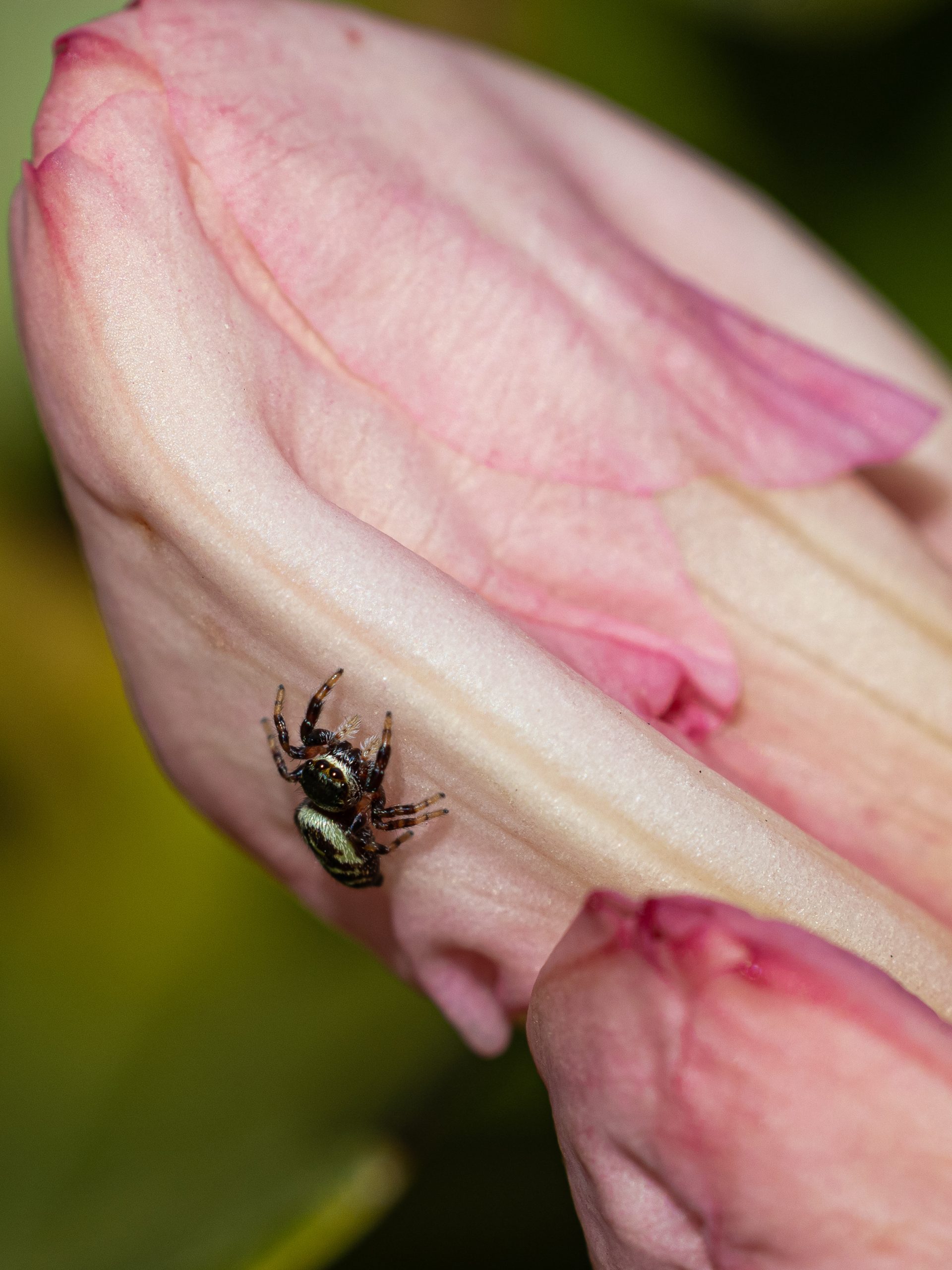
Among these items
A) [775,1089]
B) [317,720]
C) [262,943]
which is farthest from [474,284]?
[262,943]

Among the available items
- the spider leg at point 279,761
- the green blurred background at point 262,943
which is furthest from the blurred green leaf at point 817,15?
the spider leg at point 279,761

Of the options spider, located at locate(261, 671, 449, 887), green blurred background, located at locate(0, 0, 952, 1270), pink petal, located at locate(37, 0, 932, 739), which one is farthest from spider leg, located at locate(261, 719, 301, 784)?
green blurred background, located at locate(0, 0, 952, 1270)

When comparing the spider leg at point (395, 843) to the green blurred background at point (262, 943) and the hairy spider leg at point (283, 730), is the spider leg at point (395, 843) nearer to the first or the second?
the hairy spider leg at point (283, 730)

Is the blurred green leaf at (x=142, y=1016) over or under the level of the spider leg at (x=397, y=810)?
under

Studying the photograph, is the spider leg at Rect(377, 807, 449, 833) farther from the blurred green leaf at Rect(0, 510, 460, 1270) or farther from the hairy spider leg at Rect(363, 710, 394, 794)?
the blurred green leaf at Rect(0, 510, 460, 1270)

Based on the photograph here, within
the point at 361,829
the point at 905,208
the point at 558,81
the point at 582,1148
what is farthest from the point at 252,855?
the point at 905,208
